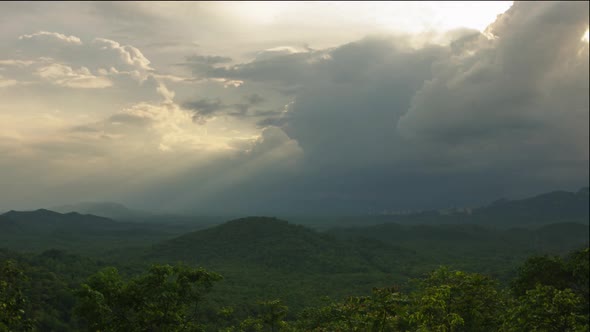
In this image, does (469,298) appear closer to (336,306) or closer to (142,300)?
(336,306)

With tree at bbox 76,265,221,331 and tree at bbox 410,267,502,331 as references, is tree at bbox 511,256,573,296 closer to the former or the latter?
tree at bbox 410,267,502,331

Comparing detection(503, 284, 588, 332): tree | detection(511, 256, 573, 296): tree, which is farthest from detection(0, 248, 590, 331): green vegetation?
detection(511, 256, 573, 296): tree

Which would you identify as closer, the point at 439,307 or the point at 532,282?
the point at 439,307

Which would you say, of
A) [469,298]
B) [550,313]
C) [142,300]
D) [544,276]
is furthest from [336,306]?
[544,276]

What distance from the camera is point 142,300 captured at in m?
41.1

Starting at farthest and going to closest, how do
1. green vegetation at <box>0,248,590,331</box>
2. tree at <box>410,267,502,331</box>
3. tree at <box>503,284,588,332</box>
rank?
tree at <box>410,267,502,331</box>
green vegetation at <box>0,248,590,331</box>
tree at <box>503,284,588,332</box>

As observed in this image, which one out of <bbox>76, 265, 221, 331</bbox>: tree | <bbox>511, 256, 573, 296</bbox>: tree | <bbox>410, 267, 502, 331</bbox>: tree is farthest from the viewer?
<bbox>511, 256, 573, 296</bbox>: tree

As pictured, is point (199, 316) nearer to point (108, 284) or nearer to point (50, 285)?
point (50, 285)

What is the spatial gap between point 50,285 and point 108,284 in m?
107

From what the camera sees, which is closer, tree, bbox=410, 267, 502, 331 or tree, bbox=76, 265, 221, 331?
tree, bbox=76, 265, 221, 331

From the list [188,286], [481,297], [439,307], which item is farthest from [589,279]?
[188,286]

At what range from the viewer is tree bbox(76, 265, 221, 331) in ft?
124

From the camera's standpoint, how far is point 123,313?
40.9 meters

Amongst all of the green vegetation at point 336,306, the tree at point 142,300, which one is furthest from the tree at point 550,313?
the tree at point 142,300
